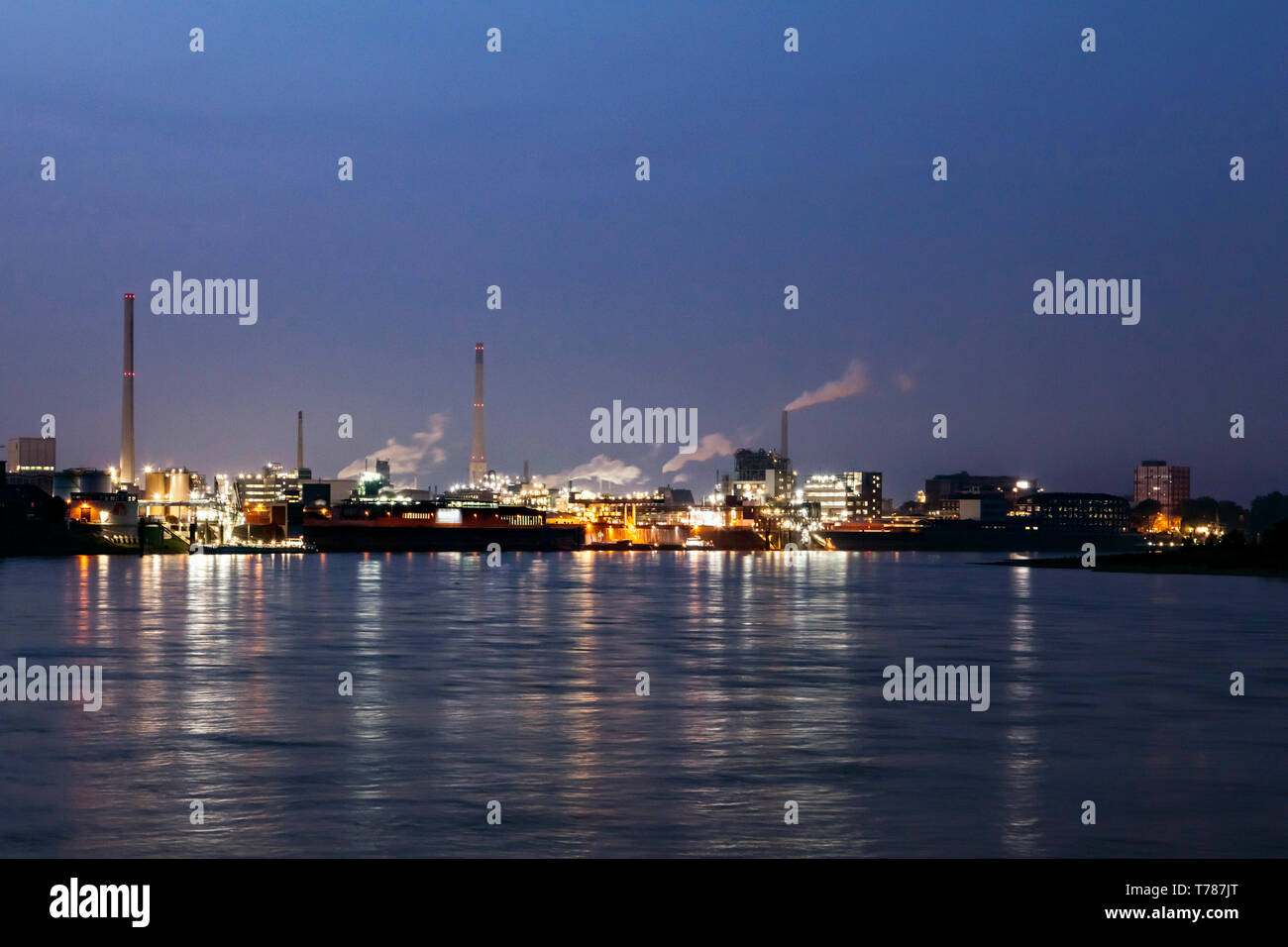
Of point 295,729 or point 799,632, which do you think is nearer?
point 295,729

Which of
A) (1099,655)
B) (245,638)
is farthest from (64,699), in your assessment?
(1099,655)

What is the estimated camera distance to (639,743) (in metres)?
25.2

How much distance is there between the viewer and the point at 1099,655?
4519 centimetres

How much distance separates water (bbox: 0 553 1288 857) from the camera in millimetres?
17375

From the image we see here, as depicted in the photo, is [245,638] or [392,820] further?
[245,638]

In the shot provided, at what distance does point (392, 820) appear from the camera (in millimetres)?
17984

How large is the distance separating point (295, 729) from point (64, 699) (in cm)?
805

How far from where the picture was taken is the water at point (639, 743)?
57.0 ft
